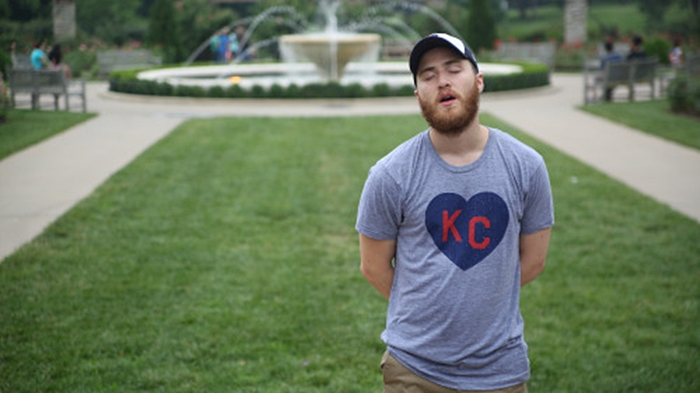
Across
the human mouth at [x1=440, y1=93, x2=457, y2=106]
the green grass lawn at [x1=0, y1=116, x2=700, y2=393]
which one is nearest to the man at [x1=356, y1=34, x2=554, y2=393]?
the human mouth at [x1=440, y1=93, x2=457, y2=106]

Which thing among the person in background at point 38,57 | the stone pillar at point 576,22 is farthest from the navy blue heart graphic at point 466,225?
the stone pillar at point 576,22

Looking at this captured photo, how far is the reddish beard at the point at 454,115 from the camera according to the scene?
2486 millimetres

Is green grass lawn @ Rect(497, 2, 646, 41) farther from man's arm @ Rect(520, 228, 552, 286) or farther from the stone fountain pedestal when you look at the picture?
man's arm @ Rect(520, 228, 552, 286)

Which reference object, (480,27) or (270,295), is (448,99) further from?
(480,27)

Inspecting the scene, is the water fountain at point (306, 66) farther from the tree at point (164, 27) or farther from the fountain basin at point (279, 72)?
the tree at point (164, 27)

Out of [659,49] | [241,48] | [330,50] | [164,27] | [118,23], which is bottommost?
[330,50]

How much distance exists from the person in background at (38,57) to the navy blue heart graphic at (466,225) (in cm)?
571

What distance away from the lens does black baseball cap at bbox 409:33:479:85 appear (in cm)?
248

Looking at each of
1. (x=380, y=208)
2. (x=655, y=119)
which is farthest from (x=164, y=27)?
(x=380, y=208)

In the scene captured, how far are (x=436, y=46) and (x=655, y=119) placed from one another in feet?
42.8

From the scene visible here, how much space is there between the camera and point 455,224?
2.50 meters

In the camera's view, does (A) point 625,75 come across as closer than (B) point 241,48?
Yes

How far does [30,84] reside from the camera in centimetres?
945

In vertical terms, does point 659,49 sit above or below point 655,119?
above
